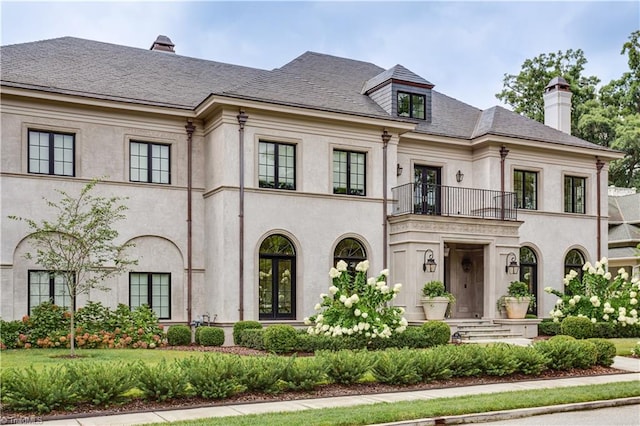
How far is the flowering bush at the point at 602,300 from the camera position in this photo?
21.4 metres

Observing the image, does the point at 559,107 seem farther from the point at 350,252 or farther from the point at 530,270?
the point at 350,252

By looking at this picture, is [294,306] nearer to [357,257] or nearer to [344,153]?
[357,257]

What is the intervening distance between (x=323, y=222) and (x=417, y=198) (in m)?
4.20

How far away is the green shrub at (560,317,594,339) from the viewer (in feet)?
65.8

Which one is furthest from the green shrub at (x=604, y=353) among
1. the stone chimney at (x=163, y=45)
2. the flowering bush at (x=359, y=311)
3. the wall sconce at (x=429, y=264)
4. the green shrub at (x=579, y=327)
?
the stone chimney at (x=163, y=45)

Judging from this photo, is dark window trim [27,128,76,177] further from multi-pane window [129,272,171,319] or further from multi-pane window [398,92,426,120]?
multi-pane window [398,92,426,120]

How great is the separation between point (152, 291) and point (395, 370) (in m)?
10.5

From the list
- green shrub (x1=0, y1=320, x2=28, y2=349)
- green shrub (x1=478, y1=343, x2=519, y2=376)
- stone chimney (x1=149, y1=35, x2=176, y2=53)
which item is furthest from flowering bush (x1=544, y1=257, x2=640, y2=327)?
stone chimney (x1=149, y1=35, x2=176, y2=53)

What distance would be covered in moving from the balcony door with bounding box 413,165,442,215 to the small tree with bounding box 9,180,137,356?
9.93m

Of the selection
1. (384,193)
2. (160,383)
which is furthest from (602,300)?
(160,383)

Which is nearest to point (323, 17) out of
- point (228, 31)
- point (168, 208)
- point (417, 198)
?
point (228, 31)

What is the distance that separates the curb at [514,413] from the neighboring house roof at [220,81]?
12765 mm

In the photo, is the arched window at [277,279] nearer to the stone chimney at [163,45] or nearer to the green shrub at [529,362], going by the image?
the green shrub at [529,362]

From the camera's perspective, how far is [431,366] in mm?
12422
